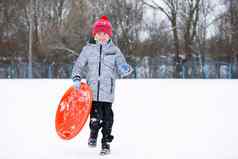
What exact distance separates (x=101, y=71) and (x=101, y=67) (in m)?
0.04

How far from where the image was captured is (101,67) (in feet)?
15.5

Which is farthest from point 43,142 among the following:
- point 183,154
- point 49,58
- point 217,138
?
point 49,58

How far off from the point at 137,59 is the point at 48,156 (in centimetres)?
3368

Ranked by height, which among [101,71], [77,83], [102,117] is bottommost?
[102,117]

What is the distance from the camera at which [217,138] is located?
5.46m

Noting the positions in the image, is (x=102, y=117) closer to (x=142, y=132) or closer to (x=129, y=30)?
(x=142, y=132)

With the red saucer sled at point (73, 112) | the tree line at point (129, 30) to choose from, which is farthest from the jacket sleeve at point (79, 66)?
the tree line at point (129, 30)

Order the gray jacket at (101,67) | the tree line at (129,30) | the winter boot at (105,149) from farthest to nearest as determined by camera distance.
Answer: the tree line at (129,30), the gray jacket at (101,67), the winter boot at (105,149)

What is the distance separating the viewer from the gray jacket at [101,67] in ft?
15.4

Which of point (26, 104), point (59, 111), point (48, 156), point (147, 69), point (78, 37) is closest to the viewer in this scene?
point (48, 156)

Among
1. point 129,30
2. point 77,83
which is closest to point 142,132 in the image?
point 77,83

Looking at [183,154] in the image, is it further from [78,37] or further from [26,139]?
[78,37]

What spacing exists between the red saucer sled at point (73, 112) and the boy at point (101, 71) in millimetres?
88

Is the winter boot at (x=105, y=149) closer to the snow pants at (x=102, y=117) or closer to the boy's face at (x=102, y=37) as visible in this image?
the snow pants at (x=102, y=117)
